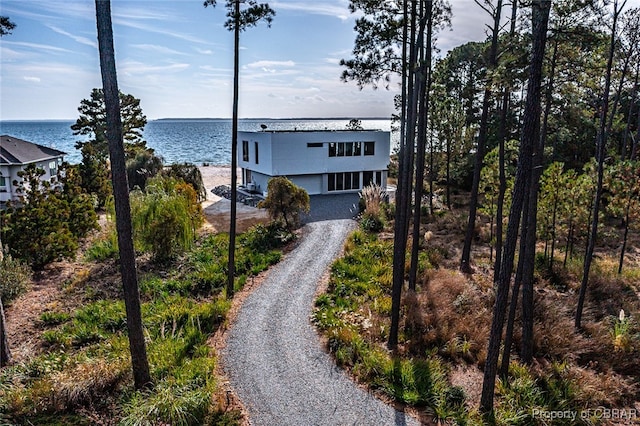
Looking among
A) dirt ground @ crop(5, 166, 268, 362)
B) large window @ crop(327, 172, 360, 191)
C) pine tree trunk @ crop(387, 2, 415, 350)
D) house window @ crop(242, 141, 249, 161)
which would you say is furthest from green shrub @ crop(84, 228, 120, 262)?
large window @ crop(327, 172, 360, 191)

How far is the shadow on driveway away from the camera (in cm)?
2355

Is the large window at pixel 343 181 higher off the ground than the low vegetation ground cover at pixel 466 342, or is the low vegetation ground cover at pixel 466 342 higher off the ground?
the large window at pixel 343 181

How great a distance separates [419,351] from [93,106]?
3110 centimetres

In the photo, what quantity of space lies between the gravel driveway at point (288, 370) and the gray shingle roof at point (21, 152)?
73.0 ft

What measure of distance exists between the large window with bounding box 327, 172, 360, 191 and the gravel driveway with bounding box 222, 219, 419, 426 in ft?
54.9

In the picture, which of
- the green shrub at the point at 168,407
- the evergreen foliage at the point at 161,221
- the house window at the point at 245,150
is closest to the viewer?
the green shrub at the point at 168,407

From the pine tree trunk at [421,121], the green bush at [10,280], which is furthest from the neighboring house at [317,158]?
the green bush at [10,280]

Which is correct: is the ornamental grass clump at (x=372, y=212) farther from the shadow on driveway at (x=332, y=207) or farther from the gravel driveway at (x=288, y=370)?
the gravel driveway at (x=288, y=370)

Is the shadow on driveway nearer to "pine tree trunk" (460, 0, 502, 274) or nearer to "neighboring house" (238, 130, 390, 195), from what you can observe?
"neighboring house" (238, 130, 390, 195)

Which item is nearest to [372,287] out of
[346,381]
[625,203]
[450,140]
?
[346,381]

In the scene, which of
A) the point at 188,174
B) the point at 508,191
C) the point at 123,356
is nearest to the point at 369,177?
the point at 188,174

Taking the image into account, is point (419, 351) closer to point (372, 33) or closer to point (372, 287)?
point (372, 287)

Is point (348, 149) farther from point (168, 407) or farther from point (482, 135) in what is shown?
point (168, 407)

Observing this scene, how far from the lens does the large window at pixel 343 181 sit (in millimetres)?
30344
